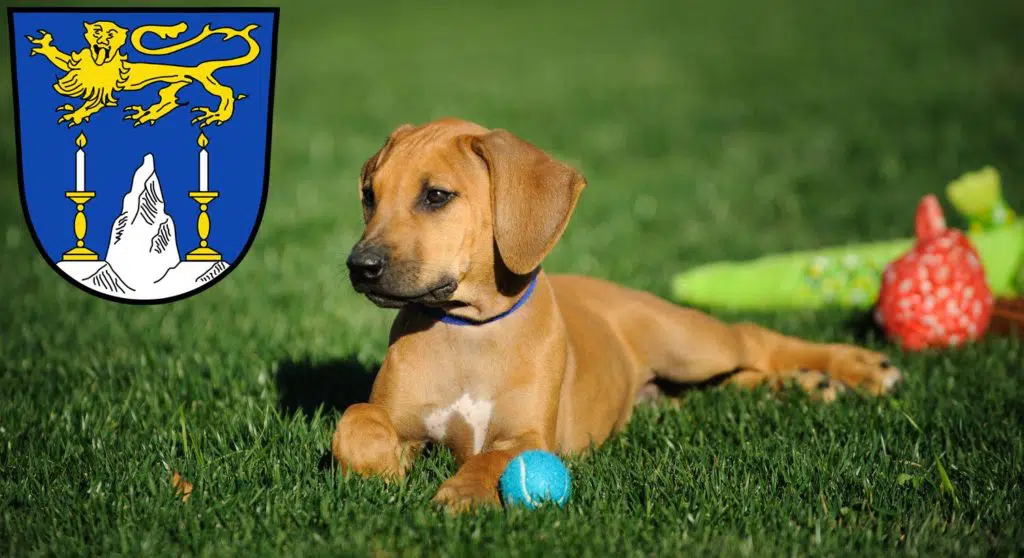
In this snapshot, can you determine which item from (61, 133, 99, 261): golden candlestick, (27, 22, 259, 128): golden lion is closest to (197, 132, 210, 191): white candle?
(27, 22, 259, 128): golden lion

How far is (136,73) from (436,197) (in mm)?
1537

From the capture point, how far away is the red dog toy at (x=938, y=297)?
21.2 feet

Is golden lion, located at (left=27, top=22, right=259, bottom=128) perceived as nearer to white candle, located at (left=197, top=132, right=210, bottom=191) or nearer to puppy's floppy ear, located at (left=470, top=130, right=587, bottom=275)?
white candle, located at (left=197, top=132, right=210, bottom=191)

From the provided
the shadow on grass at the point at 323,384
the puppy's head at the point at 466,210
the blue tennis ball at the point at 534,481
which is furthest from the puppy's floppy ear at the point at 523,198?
the shadow on grass at the point at 323,384

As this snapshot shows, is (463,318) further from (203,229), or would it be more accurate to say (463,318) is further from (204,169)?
(204,169)

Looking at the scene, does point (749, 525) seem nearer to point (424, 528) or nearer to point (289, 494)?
point (424, 528)

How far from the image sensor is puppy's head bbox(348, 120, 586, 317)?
428 cm

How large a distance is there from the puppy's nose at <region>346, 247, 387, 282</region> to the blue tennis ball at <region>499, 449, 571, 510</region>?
85cm

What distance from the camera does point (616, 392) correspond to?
5.25m

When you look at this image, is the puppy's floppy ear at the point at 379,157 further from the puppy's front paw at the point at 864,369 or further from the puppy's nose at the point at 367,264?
the puppy's front paw at the point at 864,369

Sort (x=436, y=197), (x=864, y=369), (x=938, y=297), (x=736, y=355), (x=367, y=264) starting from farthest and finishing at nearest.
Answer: (x=938, y=297)
(x=736, y=355)
(x=864, y=369)
(x=436, y=197)
(x=367, y=264)

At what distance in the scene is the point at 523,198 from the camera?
174 inches

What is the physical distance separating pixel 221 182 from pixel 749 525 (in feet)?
8.31

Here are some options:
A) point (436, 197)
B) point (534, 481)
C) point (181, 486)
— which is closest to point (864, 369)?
point (534, 481)
